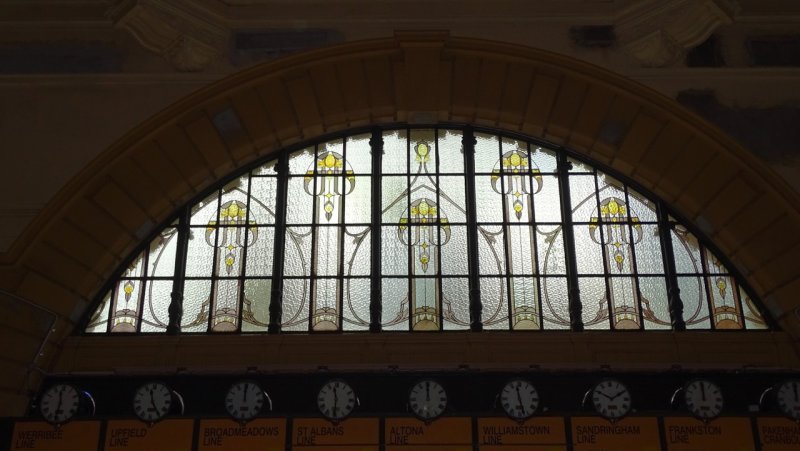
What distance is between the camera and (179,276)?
486 inches

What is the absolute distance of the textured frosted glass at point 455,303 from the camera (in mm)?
12031

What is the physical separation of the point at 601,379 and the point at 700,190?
3.51 metres

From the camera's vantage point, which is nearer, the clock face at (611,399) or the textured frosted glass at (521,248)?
the clock face at (611,399)

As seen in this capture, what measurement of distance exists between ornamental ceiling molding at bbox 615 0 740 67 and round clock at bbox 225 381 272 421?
709cm

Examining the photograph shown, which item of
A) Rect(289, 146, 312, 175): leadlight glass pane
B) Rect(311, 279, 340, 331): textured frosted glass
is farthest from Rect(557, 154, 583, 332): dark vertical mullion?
Rect(289, 146, 312, 175): leadlight glass pane

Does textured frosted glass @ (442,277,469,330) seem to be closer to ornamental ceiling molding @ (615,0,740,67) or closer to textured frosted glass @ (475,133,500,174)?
textured frosted glass @ (475,133,500,174)

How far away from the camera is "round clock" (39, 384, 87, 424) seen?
10.4m

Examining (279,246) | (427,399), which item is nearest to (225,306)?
(279,246)

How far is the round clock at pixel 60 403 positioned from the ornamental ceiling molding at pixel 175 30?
475 centimetres

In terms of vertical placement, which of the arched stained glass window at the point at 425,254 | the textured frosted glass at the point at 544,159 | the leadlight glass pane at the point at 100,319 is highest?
the textured frosted glass at the point at 544,159

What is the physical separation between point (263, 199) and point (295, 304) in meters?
1.75

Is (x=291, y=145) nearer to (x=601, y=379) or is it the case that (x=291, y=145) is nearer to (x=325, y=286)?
(x=325, y=286)

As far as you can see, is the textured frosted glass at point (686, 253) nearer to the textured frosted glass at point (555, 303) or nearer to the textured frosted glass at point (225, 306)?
the textured frosted glass at point (555, 303)

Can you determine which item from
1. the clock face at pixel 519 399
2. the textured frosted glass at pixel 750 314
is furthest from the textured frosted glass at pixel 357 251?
the textured frosted glass at pixel 750 314
